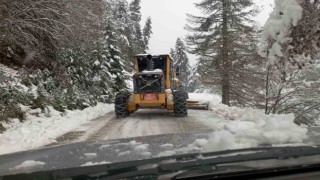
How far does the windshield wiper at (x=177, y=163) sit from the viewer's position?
6.61 ft

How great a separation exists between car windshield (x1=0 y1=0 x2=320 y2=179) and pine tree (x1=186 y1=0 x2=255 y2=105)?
0.07m

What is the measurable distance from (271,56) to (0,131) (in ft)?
25.3

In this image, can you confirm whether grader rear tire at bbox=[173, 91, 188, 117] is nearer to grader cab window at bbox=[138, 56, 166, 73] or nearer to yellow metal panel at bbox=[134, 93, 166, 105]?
yellow metal panel at bbox=[134, 93, 166, 105]

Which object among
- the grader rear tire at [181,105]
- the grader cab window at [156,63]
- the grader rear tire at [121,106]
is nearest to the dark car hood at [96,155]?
the grader rear tire at [181,105]

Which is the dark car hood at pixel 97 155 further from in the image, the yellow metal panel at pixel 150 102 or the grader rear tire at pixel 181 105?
the yellow metal panel at pixel 150 102

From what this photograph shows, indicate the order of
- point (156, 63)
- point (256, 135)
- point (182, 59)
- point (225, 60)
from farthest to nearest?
1. point (182, 59)
2. point (225, 60)
3. point (156, 63)
4. point (256, 135)

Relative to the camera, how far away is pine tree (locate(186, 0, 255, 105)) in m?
25.4

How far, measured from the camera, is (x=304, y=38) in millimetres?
6727

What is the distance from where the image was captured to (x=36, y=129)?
39.0 ft

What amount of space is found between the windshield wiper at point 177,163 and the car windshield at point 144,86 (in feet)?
0.39

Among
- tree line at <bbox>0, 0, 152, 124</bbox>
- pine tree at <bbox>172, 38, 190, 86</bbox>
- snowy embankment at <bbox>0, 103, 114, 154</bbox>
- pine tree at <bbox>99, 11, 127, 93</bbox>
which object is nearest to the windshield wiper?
snowy embankment at <bbox>0, 103, 114, 154</bbox>

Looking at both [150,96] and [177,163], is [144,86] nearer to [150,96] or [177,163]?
[150,96]

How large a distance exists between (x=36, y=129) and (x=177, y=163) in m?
10.4

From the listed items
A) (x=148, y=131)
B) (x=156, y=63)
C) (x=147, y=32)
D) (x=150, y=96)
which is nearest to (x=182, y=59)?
(x=147, y=32)
